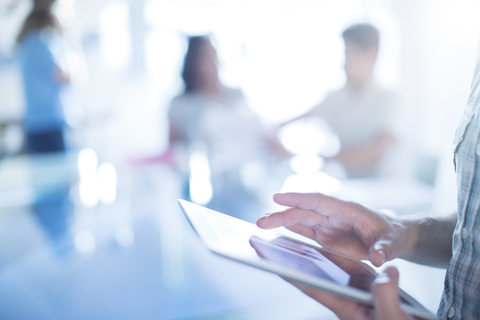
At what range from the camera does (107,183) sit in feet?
8.56

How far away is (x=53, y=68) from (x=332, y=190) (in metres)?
1.55

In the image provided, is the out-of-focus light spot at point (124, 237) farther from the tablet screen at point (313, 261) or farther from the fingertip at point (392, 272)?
the fingertip at point (392, 272)

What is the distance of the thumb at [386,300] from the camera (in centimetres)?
37

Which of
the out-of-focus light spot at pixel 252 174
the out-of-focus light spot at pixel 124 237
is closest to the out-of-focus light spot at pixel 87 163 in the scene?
the out-of-focus light spot at pixel 124 237

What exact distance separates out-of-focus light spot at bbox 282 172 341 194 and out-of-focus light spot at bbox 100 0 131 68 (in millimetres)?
2175

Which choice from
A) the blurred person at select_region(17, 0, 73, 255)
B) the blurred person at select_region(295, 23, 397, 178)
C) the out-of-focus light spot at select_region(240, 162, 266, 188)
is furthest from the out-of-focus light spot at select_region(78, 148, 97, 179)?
the blurred person at select_region(295, 23, 397, 178)

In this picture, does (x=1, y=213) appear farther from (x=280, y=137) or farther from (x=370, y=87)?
(x=370, y=87)

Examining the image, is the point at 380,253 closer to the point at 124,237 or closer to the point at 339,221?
the point at 339,221

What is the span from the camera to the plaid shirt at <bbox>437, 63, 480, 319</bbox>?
44 cm

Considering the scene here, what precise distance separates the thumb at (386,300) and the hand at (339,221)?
0.15 meters

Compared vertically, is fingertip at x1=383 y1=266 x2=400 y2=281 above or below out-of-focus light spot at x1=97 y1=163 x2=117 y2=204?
above

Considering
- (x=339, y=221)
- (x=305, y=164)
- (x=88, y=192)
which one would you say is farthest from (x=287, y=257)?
(x=88, y=192)

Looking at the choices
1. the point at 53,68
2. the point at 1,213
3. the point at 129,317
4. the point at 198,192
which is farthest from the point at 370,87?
the point at 1,213

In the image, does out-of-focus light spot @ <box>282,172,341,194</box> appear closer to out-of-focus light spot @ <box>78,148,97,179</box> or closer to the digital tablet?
the digital tablet
